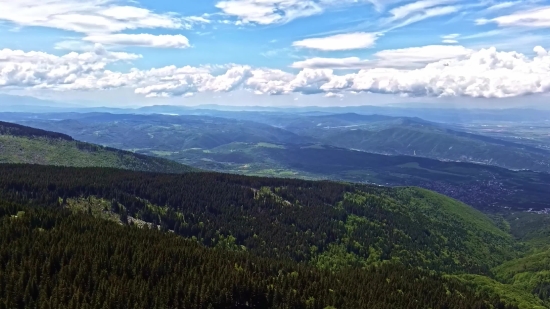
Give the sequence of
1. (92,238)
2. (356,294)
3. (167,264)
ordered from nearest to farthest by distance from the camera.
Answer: (167,264) → (92,238) → (356,294)

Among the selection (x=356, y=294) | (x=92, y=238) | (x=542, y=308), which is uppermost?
(x=92, y=238)

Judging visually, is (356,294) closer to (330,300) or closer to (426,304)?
(330,300)

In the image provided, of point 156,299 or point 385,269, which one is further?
point 385,269

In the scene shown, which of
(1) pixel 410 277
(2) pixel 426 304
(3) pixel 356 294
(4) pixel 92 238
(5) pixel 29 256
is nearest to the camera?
(5) pixel 29 256

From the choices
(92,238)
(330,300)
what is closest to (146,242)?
(92,238)

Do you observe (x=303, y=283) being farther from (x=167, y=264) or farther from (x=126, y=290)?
(x=126, y=290)

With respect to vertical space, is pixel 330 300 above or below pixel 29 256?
below

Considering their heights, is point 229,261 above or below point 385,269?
above

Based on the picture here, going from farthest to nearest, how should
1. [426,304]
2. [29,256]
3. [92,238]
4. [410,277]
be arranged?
[410,277] → [426,304] → [92,238] → [29,256]

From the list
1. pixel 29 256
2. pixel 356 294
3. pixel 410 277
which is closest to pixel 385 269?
pixel 410 277
